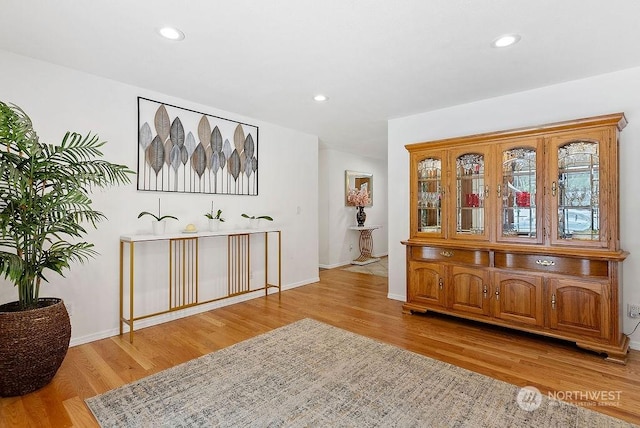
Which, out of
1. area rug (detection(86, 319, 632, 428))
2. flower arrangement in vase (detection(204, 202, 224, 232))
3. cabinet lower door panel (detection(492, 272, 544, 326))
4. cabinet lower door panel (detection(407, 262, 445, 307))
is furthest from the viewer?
flower arrangement in vase (detection(204, 202, 224, 232))

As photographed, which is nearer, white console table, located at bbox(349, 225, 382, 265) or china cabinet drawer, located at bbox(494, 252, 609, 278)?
china cabinet drawer, located at bbox(494, 252, 609, 278)

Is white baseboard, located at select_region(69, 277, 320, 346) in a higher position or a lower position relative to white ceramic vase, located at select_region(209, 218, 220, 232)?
lower

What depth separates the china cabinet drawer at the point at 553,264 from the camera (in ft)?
8.75

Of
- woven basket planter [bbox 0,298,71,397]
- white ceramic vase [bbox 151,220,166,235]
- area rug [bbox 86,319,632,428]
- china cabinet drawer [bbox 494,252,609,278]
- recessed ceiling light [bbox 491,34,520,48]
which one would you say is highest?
recessed ceiling light [bbox 491,34,520,48]

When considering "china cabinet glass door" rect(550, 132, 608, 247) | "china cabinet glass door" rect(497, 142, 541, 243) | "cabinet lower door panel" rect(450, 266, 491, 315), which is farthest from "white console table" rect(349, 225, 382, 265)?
"china cabinet glass door" rect(550, 132, 608, 247)

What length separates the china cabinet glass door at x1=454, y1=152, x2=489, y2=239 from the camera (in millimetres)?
3336

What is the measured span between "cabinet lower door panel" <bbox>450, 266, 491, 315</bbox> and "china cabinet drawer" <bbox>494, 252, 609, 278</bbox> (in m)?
0.22

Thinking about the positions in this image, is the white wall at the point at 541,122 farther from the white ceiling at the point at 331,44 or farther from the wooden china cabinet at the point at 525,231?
the wooden china cabinet at the point at 525,231

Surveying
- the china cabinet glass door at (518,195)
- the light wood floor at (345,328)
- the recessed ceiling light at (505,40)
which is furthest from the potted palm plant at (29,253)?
the china cabinet glass door at (518,195)

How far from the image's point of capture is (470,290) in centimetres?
331

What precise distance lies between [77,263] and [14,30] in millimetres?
1853

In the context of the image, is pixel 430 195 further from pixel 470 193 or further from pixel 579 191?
pixel 579 191

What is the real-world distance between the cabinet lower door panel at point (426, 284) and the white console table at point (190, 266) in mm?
1772

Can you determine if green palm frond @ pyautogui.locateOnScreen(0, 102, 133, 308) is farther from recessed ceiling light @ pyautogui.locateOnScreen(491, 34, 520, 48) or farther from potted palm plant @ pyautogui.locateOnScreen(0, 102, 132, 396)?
recessed ceiling light @ pyautogui.locateOnScreen(491, 34, 520, 48)
